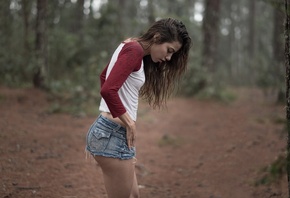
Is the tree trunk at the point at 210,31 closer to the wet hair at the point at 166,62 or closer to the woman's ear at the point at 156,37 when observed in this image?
the wet hair at the point at 166,62

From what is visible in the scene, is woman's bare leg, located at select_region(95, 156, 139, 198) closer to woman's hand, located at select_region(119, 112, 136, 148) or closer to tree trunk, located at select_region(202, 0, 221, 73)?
woman's hand, located at select_region(119, 112, 136, 148)

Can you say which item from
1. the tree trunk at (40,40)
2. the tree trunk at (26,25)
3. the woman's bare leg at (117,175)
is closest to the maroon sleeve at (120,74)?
the woman's bare leg at (117,175)

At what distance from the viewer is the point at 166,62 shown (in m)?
3.15

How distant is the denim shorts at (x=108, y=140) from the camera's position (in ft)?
8.98

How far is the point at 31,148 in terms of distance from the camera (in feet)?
20.4

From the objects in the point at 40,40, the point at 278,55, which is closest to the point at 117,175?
the point at 40,40

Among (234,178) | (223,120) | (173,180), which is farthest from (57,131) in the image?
(223,120)

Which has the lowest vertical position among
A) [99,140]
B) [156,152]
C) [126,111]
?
[156,152]

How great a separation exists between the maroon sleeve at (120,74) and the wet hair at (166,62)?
23 centimetres

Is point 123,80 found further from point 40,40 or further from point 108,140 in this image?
point 40,40

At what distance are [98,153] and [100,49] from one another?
10.1 metres

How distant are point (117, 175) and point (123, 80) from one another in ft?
2.48

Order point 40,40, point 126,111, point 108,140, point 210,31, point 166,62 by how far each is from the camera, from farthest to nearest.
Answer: point 210,31, point 40,40, point 166,62, point 108,140, point 126,111

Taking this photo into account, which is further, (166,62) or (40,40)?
(40,40)
